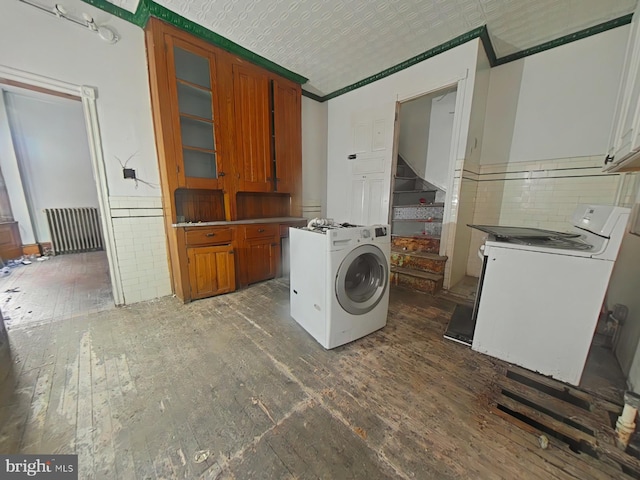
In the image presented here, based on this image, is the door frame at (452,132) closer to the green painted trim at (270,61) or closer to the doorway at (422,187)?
the doorway at (422,187)

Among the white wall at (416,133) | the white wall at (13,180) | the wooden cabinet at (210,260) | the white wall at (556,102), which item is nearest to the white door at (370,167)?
the white wall at (416,133)

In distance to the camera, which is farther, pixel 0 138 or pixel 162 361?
pixel 0 138

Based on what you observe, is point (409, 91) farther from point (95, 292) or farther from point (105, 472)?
point (95, 292)

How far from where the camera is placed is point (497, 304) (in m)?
1.57

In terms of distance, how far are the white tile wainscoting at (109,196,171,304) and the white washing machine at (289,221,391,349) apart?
162cm

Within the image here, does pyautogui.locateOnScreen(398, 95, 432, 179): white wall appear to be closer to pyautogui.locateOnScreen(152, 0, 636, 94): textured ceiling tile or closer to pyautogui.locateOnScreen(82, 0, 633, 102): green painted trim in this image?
pyautogui.locateOnScreen(82, 0, 633, 102): green painted trim

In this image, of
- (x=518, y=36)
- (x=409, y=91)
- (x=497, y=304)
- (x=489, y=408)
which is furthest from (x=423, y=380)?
(x=518, y=36)

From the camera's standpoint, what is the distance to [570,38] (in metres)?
2.32

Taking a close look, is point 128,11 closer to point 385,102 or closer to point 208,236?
point 208,236

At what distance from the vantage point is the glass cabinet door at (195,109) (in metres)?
2.28

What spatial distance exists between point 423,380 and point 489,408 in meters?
0.33

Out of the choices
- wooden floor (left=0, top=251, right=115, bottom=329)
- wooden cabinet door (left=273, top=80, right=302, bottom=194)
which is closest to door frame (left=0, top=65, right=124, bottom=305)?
wooden floor (left=0, top=251, right=115, bottom=329)

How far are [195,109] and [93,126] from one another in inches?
34.9

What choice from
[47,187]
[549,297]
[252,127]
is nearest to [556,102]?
[549,297]
